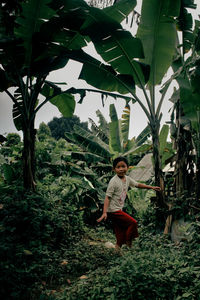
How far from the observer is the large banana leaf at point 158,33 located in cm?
416

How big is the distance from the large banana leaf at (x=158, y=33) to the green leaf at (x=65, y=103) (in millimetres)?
1975

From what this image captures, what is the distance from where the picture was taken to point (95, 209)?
6.27m

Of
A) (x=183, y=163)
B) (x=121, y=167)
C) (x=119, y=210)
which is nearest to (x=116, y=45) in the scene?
(x=121, y=167)

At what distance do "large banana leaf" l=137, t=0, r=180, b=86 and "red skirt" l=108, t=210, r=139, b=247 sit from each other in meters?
2.36

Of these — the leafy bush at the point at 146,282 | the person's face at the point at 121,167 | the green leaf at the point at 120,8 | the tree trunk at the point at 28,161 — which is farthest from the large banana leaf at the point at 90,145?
the leafy bush at the point at 146,282

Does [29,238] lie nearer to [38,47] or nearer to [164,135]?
[38,47]

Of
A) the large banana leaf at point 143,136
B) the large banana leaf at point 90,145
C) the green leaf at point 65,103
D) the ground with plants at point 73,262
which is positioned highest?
the green leaf at point 65,103

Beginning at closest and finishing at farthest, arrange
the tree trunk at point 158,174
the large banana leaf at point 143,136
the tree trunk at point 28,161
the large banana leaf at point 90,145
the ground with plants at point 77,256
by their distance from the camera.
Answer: the ground with plants at point 77,256
the tree trunk at point 158,174
the tree trunk at point 28,161
the large banana leaf at point 90,145
the large banana leaf at point 143,136

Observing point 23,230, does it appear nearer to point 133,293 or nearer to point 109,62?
point 133,293

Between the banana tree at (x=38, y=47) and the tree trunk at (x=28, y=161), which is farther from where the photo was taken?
the tree trunk at (x=28, y=161)

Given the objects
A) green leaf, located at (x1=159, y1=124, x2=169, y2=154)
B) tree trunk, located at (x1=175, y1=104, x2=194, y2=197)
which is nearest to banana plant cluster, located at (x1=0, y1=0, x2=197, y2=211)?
tree trunk, located at (x1=175, y1=104, x2=194, y2=197)

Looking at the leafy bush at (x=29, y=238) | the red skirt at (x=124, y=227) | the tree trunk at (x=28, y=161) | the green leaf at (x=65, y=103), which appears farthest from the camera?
the green leaf at (x=65, y=103)

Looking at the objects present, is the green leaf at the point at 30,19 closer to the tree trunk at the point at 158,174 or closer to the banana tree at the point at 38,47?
the banana tree at the point at 38,47

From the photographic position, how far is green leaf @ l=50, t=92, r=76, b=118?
5.88 m
